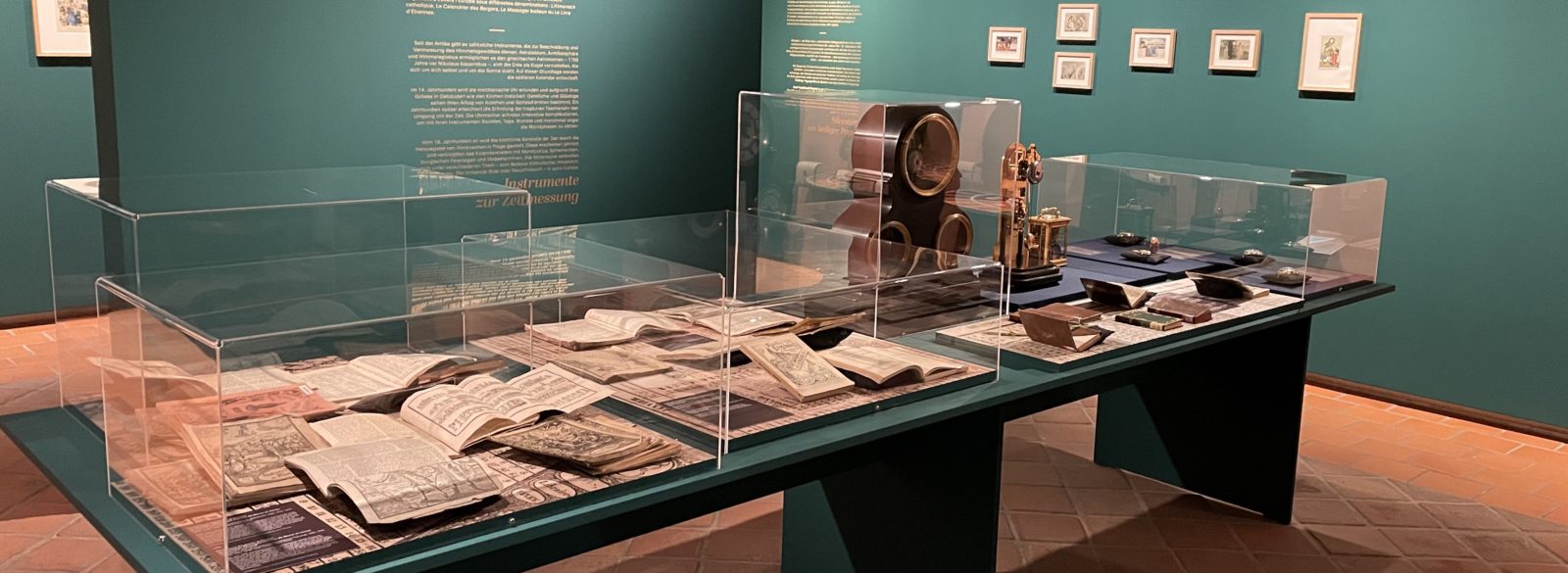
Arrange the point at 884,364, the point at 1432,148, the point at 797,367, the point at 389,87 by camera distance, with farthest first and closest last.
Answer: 1. the point at 389,87
2. the point at 1432,148
3. the point at 884,364
4. the point at 797,367

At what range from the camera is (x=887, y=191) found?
4121mm

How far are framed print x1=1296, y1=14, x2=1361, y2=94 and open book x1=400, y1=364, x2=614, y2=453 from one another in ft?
16.2

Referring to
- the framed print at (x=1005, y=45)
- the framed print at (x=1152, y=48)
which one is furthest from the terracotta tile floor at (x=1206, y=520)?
the framed print at (x=1005, y=45)

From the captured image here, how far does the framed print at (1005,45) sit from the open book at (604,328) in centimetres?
553

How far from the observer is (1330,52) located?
6191 mm

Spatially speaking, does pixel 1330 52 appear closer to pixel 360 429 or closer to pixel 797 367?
pixel 797 367

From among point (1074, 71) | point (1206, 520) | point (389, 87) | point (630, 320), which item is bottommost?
point (1206, 520)

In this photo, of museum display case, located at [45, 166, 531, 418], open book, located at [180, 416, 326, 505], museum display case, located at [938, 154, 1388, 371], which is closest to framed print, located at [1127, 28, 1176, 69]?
museum display case, located at [938, 154, 1388, 371]

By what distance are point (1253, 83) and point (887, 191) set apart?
3.27m

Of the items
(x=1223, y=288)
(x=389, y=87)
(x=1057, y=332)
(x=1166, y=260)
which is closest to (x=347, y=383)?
(x=1057, y=332)

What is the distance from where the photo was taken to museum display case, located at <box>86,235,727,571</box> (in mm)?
1933

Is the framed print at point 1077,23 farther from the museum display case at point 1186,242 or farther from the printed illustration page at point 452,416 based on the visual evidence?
the printed illustration page at point 452,416

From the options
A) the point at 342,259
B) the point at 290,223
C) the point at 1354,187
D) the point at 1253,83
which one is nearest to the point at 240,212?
the point at 290,223

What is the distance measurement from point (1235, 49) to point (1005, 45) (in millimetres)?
1493
